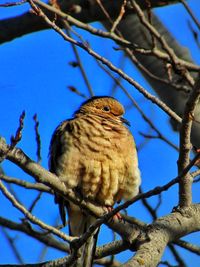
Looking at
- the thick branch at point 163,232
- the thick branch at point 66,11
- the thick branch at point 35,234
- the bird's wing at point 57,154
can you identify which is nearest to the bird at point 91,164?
the bird's wing at point 57,154

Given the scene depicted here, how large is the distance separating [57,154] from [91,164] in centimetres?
31

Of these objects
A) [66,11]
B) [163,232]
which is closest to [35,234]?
[163,232]

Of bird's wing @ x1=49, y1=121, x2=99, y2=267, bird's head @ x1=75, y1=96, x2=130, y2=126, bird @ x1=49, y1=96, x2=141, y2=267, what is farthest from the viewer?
bird's head @ x1=75, y1=96, x2=130, y2=126

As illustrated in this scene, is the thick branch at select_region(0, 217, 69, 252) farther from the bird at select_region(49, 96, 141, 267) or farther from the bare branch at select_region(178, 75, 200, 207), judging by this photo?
the bare branch at select_region(178, 75, 200, 207)

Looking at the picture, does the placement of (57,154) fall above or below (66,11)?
below

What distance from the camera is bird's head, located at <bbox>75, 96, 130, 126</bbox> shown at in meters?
5.74

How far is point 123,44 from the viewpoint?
405 centimetres

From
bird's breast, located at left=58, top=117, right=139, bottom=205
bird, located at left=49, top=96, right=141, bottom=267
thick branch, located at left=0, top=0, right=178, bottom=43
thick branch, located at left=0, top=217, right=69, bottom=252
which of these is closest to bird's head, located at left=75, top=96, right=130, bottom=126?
bird, located at left=49, top=96, right=141, bottom=267

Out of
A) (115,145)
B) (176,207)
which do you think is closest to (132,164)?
(115,145)

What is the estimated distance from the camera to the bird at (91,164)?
4.81 metres

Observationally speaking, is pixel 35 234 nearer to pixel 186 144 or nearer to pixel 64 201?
pixel 64 201

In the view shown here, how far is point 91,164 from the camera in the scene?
15.9 ft

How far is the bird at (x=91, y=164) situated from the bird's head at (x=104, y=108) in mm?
326

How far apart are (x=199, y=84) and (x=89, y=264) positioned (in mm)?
1806
